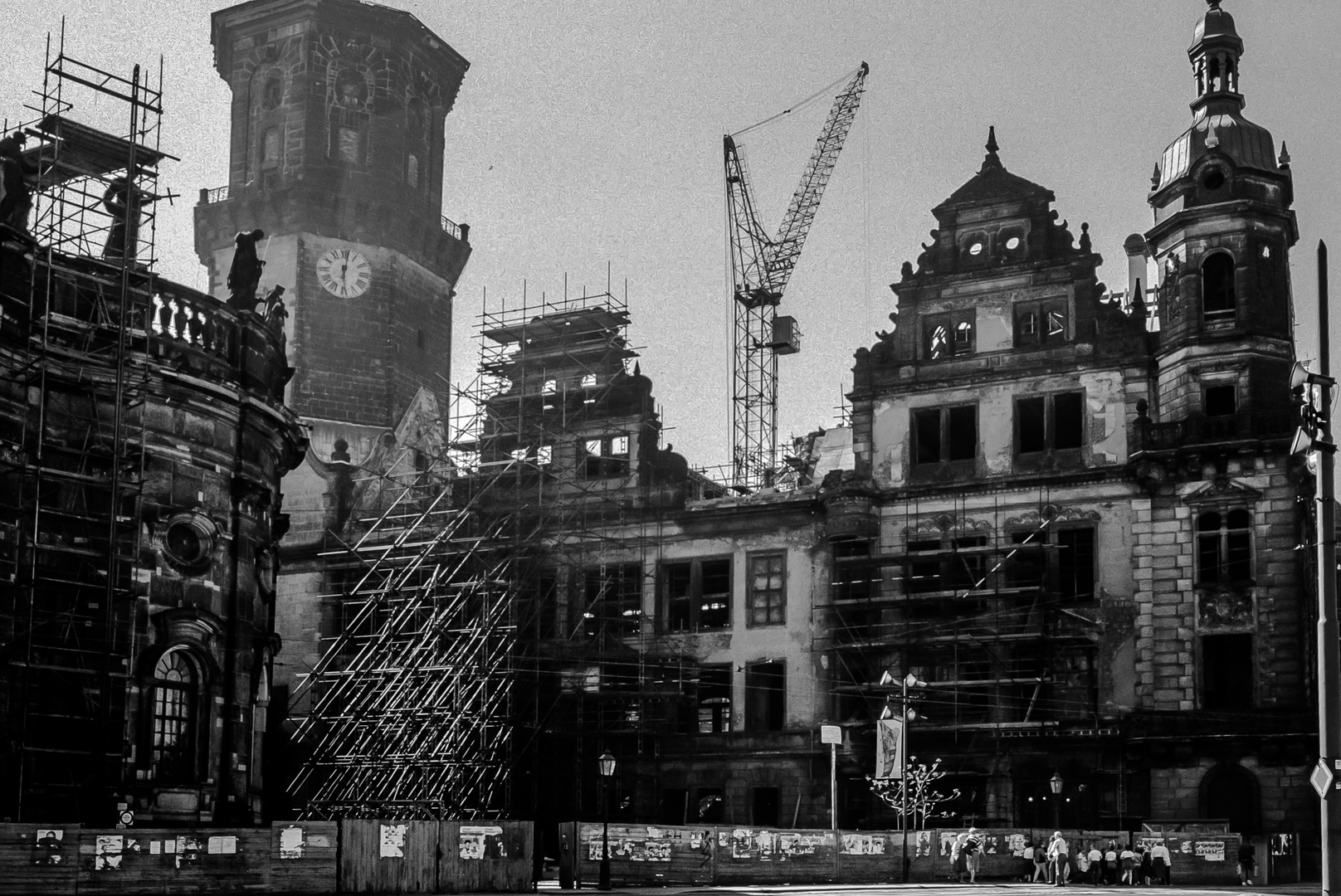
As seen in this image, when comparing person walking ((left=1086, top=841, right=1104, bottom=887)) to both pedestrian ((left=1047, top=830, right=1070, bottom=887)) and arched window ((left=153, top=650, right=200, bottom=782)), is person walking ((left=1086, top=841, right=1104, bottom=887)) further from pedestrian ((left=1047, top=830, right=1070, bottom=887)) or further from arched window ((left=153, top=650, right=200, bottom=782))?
arched window ((left=153, top=650, right=200, bottom=782))

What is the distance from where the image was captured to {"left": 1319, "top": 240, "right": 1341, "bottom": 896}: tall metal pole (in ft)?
72.5

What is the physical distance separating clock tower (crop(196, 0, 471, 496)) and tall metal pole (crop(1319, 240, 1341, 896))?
57502mm

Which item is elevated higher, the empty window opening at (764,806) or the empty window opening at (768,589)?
the empty window opening at (768,589)

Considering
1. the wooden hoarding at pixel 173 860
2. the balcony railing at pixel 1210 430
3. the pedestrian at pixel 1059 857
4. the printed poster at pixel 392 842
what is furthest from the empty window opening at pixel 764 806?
the wooden hoarding at pixel 173 860

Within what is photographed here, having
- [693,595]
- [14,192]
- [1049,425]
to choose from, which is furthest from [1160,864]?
[14,192]

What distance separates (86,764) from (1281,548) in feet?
115

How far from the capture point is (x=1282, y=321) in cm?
5888

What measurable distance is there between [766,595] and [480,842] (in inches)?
981

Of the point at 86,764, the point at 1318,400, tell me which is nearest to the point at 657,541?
the point at 86,764

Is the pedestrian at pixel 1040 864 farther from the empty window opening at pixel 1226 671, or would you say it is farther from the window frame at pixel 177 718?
the window frame at pixel 177 718

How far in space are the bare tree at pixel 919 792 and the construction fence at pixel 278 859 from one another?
64.4 ft

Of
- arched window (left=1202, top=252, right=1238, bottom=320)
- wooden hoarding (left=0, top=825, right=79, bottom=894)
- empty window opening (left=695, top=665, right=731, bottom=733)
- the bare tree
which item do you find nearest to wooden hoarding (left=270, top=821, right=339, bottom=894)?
wooden hoarding (left=0, top=825, right=79, bottom=894)

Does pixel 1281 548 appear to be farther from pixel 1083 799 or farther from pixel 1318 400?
pixel 1318 400

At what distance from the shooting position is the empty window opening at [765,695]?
63.2m
